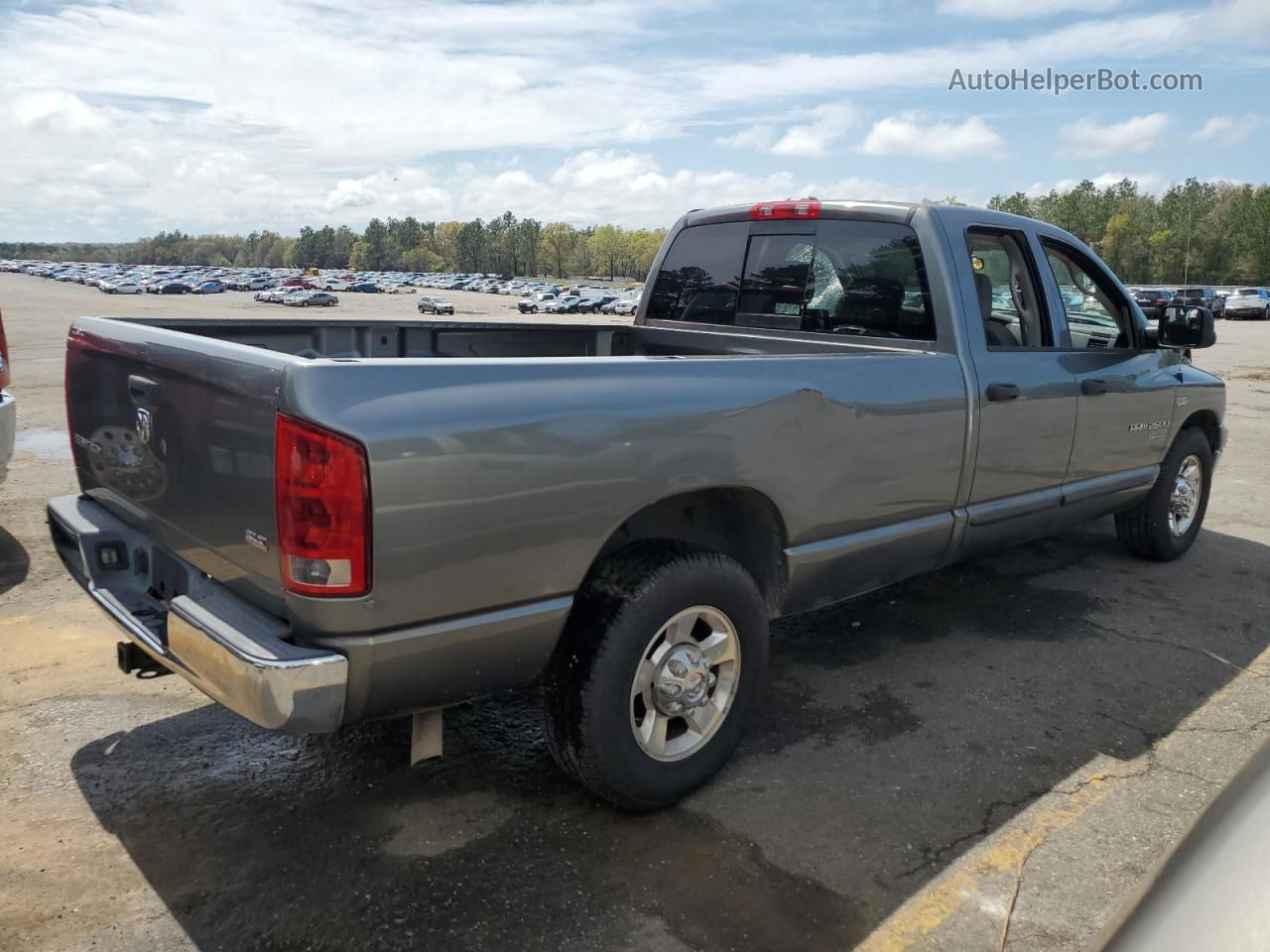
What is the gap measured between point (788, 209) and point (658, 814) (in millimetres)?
2772

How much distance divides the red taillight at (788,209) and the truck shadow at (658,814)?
1.97 metres

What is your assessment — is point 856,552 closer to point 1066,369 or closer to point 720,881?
point 720,881

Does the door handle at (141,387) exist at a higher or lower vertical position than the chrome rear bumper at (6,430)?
higher

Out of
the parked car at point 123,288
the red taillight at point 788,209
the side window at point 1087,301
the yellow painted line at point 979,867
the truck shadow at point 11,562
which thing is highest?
the red taillight at point 788,209

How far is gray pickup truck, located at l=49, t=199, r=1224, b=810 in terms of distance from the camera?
2.32 metres

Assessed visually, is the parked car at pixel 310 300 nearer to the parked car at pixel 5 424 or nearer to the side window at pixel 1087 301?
the parked car at pixel 5 424

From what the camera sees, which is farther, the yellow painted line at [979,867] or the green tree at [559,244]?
Result: the green tree at [559,244]

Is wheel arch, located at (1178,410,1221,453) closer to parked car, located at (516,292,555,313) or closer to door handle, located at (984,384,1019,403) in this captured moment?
door handle, located at (984,384,1019,403)

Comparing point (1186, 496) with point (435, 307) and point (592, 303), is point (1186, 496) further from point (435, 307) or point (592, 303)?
point (592, 303)

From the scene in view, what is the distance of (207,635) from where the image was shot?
2434 mm

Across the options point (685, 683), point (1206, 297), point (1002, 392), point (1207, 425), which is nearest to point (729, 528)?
point (685, 683)

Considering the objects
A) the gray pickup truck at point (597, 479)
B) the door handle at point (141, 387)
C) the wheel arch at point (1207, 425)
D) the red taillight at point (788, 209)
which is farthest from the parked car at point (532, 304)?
the door handle at point (141, 387)

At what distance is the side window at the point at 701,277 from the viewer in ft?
15.6

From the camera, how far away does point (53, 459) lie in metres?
7.92
